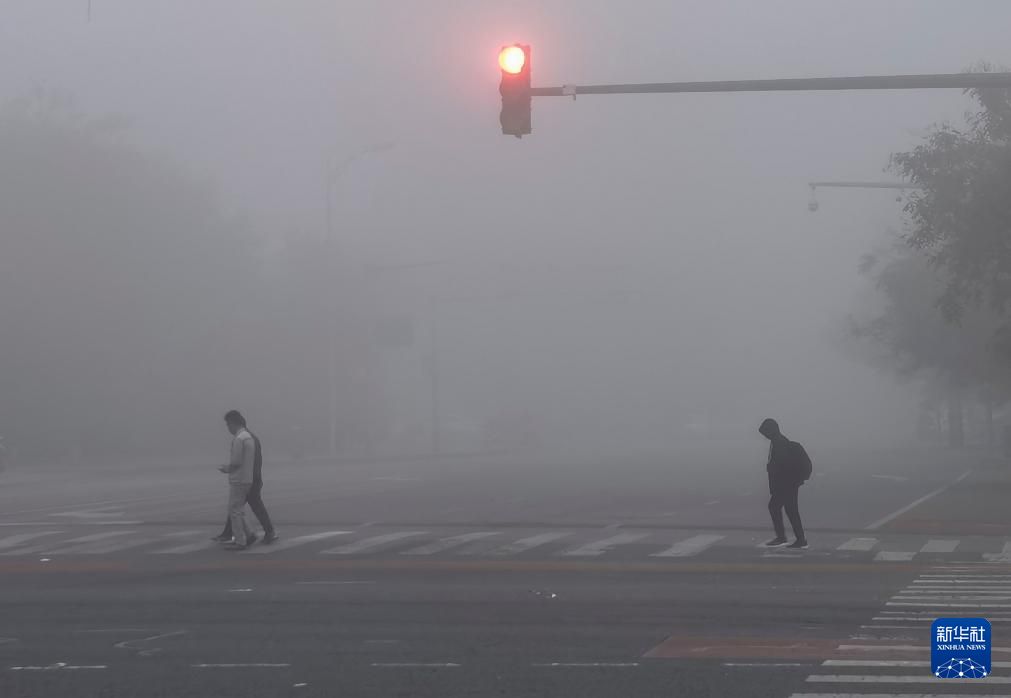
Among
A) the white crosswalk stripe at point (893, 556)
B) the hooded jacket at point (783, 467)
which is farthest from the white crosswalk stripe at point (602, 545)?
the white crosswalk stripe at point (893, 556)

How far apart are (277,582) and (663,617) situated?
15.0ft

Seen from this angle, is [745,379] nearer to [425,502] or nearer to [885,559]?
[425,502]

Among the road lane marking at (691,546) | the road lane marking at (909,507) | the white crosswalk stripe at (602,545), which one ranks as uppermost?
the white crosswalk stripe at (602,545)

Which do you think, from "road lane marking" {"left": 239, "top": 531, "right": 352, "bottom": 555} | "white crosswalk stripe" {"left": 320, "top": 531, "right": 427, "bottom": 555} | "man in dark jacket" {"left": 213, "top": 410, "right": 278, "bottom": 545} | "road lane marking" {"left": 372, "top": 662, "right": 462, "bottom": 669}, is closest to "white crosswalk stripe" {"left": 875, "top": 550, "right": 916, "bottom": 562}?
"white crosswalk stripe" {"left": 320, "top": 531, "right": 427, "bottom": 555}

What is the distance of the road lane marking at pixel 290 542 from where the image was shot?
18.8m

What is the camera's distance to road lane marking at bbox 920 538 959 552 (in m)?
19.1

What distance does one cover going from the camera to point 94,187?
56031 millimetres

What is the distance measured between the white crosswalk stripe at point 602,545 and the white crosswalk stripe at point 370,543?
2.57m

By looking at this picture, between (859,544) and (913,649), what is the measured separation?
9572mm

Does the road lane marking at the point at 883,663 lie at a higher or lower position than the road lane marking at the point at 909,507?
higher

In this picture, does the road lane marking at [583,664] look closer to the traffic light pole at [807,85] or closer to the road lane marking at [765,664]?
the road lane marking at [765,664]

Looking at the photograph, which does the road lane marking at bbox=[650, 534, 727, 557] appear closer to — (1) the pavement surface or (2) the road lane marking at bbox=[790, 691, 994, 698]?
(1) the pavement surface

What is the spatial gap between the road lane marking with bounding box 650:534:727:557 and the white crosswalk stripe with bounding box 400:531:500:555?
8.96 ft

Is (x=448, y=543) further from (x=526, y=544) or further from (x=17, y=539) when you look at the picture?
(x=17, y=539)
